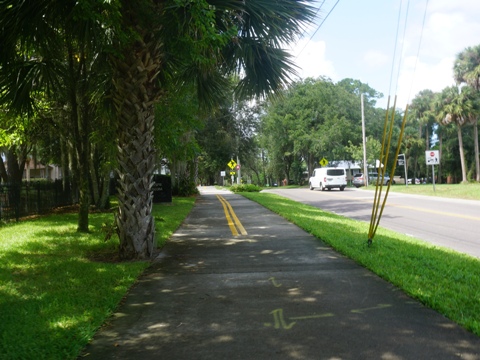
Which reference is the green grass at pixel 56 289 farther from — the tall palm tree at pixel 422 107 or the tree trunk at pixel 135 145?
the tall palm tree at pixel 422 107

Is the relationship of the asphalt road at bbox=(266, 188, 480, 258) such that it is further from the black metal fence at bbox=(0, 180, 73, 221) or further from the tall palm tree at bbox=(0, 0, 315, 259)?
the black metal fence at bbox=(0, 180, 73, 221)

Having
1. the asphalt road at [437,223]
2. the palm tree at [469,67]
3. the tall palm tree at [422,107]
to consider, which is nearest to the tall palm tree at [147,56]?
the asphalt road at [437,223]

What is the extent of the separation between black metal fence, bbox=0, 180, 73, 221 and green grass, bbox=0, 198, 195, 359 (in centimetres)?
447

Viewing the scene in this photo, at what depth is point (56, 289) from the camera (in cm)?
575

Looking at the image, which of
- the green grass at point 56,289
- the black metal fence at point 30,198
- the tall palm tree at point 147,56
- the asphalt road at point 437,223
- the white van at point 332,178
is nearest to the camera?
the green grass at point 56,289

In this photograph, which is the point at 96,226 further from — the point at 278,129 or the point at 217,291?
the point at 278,129

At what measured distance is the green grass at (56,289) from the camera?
3955mm

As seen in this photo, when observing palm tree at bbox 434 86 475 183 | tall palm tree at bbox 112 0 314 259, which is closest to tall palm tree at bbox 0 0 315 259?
tall palm tree at bbox 112 0 314 259

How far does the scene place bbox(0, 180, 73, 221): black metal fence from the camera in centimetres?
1452

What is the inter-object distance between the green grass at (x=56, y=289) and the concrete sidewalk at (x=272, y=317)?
0.26m

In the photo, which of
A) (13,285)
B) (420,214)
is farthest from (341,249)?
(420,214)

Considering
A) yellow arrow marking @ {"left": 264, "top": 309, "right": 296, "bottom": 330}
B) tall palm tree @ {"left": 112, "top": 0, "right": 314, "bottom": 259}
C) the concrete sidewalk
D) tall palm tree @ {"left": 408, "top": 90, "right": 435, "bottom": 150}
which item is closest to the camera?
the concrete sidewalk

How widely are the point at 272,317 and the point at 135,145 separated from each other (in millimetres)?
4498

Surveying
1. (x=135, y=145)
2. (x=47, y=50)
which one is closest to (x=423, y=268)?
(x=135, y=145)
